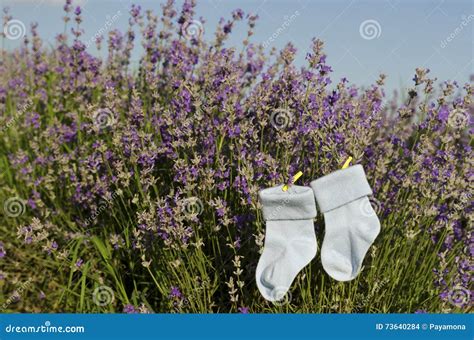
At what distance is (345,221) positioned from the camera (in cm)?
289

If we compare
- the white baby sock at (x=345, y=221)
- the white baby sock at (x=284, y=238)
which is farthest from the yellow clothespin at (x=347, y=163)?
the white baby sock at (x=284, y=238)

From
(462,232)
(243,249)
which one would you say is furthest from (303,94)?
(462,232)

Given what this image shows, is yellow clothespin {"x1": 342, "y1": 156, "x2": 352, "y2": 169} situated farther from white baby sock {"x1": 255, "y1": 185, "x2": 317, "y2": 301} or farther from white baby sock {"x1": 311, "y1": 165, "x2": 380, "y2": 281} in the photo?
white baby sock {"x1": 255, "y1": 185, "x2": 317, "y2": 301}

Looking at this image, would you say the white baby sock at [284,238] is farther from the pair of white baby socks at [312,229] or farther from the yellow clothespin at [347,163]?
the yellow clothespin at [347,163]

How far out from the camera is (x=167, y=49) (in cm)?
425

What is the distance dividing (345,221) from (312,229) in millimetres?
161

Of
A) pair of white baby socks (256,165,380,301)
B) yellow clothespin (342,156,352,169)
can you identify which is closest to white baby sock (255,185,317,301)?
pair of white baby socks (256,165,380,301)

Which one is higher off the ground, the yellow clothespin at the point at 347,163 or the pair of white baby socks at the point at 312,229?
the yellow clothespin at the point at 347,163

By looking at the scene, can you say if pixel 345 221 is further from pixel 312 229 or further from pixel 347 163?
pixel 347 163

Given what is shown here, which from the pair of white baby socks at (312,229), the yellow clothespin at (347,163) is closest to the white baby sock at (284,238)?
the pair of white baby socks at (312,229)

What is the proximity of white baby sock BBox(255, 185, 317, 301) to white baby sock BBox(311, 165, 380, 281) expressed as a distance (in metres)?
0.07

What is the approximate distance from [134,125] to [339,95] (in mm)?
1107

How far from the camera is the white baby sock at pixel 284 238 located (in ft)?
9.22

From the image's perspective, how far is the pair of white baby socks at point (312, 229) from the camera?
9.22 feet
